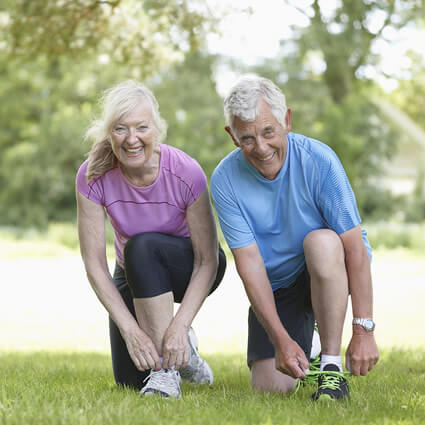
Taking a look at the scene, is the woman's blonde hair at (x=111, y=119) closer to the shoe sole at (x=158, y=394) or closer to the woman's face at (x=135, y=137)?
the woman's face at (x=135, y=137)

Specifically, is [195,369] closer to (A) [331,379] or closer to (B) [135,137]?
(A) [331,379]

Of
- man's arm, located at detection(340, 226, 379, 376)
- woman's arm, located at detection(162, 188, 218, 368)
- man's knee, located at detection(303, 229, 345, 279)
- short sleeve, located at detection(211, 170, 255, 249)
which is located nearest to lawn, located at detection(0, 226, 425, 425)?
man's arm, located at detection(340, 226, 379, 376)

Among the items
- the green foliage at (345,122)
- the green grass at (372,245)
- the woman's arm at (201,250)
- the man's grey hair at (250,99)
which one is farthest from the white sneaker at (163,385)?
the green foliage at (345,122)

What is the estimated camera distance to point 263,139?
307 centimetres

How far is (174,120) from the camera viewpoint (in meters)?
24.5

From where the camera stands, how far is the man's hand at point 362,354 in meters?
3.01

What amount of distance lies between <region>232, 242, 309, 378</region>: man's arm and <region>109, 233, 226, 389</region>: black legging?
1.20 ft

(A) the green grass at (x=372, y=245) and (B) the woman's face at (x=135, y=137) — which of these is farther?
(A) the green grass at (x=372, y=245)

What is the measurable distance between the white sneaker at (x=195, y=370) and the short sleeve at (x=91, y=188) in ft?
3.26

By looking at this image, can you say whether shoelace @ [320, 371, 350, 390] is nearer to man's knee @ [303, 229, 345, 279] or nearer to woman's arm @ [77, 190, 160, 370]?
man's knee @ [303, 229, 345, 279]

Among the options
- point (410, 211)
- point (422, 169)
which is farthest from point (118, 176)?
point (422, 169)

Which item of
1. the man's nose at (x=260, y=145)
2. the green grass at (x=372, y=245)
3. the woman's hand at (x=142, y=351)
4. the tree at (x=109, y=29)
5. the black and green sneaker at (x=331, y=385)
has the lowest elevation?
the green grass at (x=372, y=245)

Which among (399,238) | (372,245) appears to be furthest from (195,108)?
(399,238)

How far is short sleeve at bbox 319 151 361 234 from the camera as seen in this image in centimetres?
307
